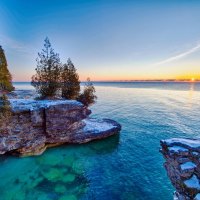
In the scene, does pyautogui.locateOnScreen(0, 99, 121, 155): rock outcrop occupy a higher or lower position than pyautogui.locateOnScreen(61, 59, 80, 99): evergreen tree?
lower

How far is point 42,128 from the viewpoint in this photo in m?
33.6

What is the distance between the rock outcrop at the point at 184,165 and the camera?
40.1 feet

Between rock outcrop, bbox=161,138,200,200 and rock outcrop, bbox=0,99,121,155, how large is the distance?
23.7 meters

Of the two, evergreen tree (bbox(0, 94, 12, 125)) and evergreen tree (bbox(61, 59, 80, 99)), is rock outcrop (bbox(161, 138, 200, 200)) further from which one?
evergreen tree (bbox(61, 59, 80, 99))

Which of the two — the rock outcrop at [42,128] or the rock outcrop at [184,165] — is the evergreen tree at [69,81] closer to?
the rock outcrop at [42,128]

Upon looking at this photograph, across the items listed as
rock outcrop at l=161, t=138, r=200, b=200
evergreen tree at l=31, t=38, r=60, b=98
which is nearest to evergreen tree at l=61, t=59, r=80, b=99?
evergreen tree at l=31, t=38, r=60, b=98

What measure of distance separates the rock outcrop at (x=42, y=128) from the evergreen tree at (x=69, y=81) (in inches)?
669

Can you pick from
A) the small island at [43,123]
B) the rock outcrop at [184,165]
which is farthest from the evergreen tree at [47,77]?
the rock outcrop at [184,165]

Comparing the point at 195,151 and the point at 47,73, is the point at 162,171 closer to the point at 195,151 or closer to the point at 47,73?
the point at 195,151

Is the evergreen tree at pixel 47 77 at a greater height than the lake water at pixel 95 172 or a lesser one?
greater

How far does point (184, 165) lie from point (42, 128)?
90.8 feet

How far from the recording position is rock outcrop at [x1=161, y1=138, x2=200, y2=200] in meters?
12.2

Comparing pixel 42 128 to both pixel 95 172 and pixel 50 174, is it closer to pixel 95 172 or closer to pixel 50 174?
pixel 50 174

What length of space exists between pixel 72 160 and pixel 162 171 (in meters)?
15.1
